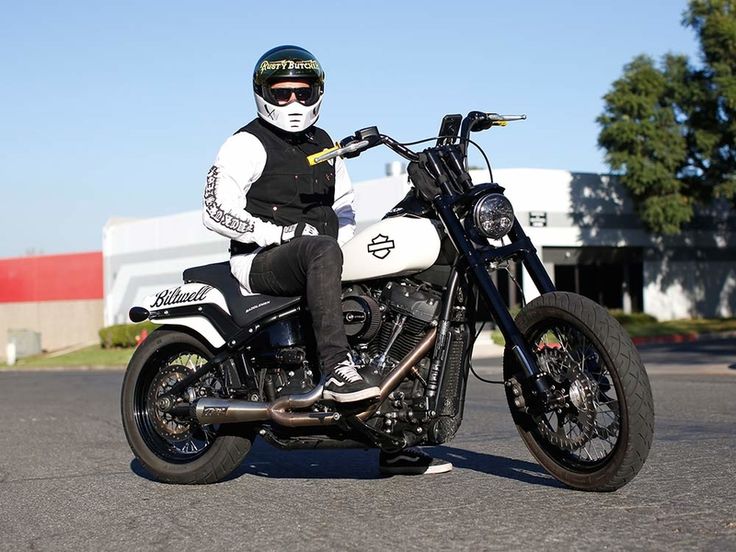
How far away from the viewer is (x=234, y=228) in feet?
18.7

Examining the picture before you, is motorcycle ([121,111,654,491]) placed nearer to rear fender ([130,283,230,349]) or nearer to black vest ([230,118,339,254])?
rear fender ([130,283,230,349])

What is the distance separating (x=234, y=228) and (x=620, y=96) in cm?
3242

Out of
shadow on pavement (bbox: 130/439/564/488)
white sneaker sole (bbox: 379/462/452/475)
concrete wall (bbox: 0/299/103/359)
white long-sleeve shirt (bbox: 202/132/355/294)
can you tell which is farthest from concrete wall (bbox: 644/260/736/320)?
white long-sleeve shirt (bbox: 202/132/355/294)

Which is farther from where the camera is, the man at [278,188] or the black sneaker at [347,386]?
the man at [278,188]

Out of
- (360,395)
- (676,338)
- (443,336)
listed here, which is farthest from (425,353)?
(676,338)

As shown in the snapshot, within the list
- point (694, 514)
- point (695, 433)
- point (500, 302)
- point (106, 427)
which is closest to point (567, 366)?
point (500, 302)

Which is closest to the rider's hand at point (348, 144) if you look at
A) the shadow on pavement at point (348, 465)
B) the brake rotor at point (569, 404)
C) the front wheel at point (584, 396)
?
the front wheel at point (584, 396)

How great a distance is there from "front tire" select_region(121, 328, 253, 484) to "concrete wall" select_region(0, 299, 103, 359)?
158ft

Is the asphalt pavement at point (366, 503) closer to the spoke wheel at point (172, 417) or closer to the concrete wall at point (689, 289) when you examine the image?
the spoke wheel at point (172, 417)

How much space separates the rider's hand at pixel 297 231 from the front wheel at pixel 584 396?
1.18 meters

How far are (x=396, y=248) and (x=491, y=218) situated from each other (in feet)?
1.62

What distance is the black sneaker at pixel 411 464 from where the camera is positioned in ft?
19.3

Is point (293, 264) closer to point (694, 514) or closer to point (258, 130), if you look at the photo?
point (258, 130)

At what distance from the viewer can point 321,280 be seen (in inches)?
209
